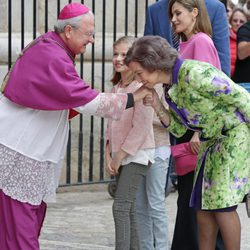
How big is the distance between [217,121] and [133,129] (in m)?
0.81

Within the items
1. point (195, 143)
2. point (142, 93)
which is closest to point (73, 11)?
point (142, 93)

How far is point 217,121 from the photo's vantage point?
541 centimetres

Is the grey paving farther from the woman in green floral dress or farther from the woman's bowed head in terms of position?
the woman's bowed head

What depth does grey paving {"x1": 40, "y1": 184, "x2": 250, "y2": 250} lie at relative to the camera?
7.20m

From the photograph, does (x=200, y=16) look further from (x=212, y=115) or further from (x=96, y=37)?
(x=96, y=37)

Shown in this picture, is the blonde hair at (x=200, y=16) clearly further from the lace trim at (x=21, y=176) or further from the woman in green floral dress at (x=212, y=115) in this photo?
the lace trim at (x=21, y=176)

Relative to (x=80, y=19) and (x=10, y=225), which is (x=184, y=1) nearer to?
(x=80, y=19)

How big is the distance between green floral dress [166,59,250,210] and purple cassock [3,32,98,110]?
512mm

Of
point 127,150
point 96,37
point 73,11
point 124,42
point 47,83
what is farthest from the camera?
point 96,37

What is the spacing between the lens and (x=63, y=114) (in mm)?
5668

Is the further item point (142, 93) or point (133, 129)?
point (133, 129)

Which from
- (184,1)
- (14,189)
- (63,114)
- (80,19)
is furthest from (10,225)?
(184,1)

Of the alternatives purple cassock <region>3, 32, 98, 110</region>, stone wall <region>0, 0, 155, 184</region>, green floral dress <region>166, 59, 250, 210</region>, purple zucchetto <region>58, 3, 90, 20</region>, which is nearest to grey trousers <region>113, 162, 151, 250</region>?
green floral dress <region>166, 59, 250, 210</region>

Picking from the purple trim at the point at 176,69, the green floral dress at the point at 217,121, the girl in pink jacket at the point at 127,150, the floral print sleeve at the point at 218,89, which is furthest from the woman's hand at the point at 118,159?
the floral print sleeve at the point at 218,89
